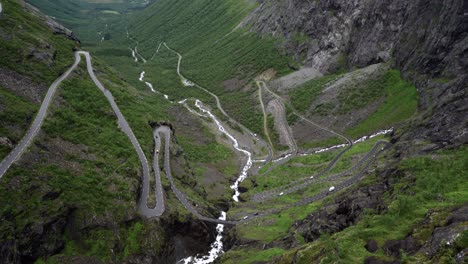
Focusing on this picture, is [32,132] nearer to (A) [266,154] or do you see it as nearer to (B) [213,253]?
(B) [213,253]

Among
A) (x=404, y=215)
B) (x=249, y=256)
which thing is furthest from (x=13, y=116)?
(x=404, y=215)

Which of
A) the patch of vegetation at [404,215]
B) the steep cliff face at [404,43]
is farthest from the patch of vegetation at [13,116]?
the steep cliff face at [404,43]

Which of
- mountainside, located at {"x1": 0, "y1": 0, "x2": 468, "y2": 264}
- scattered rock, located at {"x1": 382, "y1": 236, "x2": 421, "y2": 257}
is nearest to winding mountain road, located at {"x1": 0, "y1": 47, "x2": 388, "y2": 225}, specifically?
mountainside, located at {"x1": 0, "y1": 0, "x2": 468, "y2": 264}

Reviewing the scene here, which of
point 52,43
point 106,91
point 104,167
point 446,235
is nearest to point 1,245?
point 104,167

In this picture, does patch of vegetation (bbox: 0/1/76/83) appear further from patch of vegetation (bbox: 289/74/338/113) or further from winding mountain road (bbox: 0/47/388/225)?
patch of vegetation (bbox: 289/74/338/113)

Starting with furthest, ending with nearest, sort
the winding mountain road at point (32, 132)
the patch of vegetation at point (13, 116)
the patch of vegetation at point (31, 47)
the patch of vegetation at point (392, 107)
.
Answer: the patch of vegetation at point (392, 107)
the patch of vegetation at point (31, 47)
the patch of vegetation at point (13, 116)
the winding mountain road at point (32, 132)

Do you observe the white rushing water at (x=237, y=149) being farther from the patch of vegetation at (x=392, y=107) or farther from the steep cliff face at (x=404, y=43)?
the steep cliff face at (x=404, y=43)
